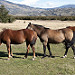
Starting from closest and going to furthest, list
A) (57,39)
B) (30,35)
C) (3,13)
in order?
(30,35) → (57,39) → (3,13)

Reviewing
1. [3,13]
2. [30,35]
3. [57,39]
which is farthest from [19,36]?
[3,13]

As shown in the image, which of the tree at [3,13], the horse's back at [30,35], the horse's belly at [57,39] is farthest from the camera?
the tree at [3,13]

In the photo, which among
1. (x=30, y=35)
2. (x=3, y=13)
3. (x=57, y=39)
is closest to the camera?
(x=30, y=35)

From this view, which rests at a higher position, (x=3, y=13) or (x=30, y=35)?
(x=3, y=13)

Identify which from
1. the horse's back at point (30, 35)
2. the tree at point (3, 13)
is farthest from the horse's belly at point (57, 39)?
the tree at point (3, 13)

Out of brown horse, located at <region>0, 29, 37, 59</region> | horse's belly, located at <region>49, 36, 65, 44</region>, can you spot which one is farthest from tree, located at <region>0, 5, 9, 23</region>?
horse's belly, located at <region>49, 36, 65, 44</region>

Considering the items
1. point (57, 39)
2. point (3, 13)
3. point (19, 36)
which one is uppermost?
point (3, 13)

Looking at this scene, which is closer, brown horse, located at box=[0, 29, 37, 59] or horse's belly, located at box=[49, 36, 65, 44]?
brown horse, located at box=[0, 29, 37, 59]

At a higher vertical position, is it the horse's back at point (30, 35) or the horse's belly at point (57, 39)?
the horse's back at point (30, 35)

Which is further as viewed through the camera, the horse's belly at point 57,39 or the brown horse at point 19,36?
the horse's belly at point 57,39

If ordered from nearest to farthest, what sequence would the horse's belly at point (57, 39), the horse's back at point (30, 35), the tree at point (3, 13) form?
the horse's back at point (30, 35) → the horse's belly at point (57, 39) → the tree at point (3, 13)

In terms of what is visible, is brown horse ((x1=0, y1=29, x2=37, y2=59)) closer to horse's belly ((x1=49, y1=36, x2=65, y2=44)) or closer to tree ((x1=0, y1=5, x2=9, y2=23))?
horse's belly ((x1=49, y1=36, x2=65, y2=44))

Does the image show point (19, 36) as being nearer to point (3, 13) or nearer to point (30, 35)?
point (30, 35)

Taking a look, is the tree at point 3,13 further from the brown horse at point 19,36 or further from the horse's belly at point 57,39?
the horse's belly at point 57,39
